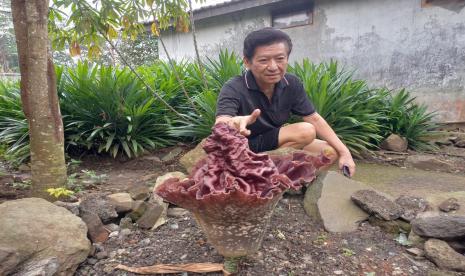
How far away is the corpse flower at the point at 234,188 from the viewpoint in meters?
1.28

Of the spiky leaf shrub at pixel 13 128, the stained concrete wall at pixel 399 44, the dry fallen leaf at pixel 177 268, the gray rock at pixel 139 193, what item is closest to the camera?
the dry fallen leaf at pixel 177 268

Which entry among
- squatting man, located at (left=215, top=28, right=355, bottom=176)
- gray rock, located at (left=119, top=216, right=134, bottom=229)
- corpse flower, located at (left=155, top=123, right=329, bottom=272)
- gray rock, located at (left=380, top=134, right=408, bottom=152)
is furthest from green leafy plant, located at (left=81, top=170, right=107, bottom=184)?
gray rock, located at (left=380, top=134, right=408, bottom=152)

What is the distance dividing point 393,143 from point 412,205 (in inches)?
105

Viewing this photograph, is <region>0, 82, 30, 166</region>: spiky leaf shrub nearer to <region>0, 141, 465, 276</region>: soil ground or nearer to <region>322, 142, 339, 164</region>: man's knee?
<region>0, 141, 465, 276</region>: soil ground

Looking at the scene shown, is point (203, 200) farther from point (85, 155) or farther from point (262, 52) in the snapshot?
point (85, 155)

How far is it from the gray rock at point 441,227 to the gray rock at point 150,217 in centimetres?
163

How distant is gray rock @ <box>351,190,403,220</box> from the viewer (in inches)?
91.3

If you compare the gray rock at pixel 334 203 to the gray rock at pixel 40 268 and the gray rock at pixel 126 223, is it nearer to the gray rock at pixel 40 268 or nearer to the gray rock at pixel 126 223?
the gray rock at pixel 126 223

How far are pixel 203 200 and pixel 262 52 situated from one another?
56.0 inches

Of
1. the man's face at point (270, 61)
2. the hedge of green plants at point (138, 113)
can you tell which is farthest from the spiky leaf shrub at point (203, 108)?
the man's face at point (270, 61)

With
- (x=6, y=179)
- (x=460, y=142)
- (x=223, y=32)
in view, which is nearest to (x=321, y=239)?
(x=6, y=179)

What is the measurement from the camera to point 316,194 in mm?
2586

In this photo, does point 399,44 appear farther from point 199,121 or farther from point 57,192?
point 57,192

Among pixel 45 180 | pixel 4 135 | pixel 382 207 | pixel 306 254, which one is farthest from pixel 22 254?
pixel 4 135
